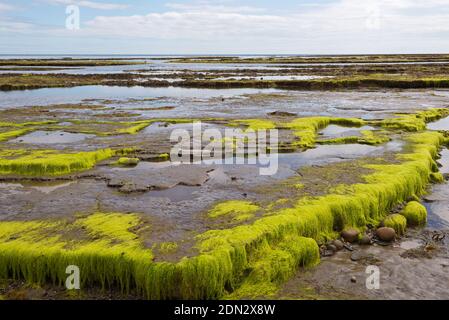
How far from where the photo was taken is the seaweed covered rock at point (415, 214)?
12.0m

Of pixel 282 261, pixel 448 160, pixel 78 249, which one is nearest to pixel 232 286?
pixel 282 261

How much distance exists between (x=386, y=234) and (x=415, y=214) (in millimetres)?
1609

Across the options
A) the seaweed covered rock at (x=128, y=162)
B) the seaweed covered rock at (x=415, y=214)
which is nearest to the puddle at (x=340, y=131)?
the seaweed covered rock at (x=415, y=214)

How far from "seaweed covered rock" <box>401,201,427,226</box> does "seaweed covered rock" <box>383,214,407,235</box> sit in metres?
0.36

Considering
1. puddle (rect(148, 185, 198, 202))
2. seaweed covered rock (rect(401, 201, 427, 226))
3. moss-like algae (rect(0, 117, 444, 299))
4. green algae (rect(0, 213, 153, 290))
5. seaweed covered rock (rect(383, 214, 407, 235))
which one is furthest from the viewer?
puddle (rect(148, 185, 198, 202))

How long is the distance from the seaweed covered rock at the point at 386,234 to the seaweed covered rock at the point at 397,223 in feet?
1.10

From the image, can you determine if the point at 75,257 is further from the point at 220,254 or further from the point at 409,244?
the point at 409,244

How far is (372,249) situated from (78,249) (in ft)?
23.4

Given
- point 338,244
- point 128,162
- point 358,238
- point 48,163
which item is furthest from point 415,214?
point 48,163

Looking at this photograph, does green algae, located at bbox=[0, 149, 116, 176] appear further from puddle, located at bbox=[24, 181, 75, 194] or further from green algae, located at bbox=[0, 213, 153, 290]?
green algae, located at bbox=[0, 213, 153, 290]

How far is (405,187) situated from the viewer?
13805mm

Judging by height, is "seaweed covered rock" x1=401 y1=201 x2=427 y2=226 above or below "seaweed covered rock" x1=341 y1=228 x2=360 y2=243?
above

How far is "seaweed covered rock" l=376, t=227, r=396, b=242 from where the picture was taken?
11.0 m

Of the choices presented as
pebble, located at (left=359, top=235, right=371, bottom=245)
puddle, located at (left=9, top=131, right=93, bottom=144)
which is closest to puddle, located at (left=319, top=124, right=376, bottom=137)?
pebble, located at (left=359, top=235, right=371, bottom=245)
